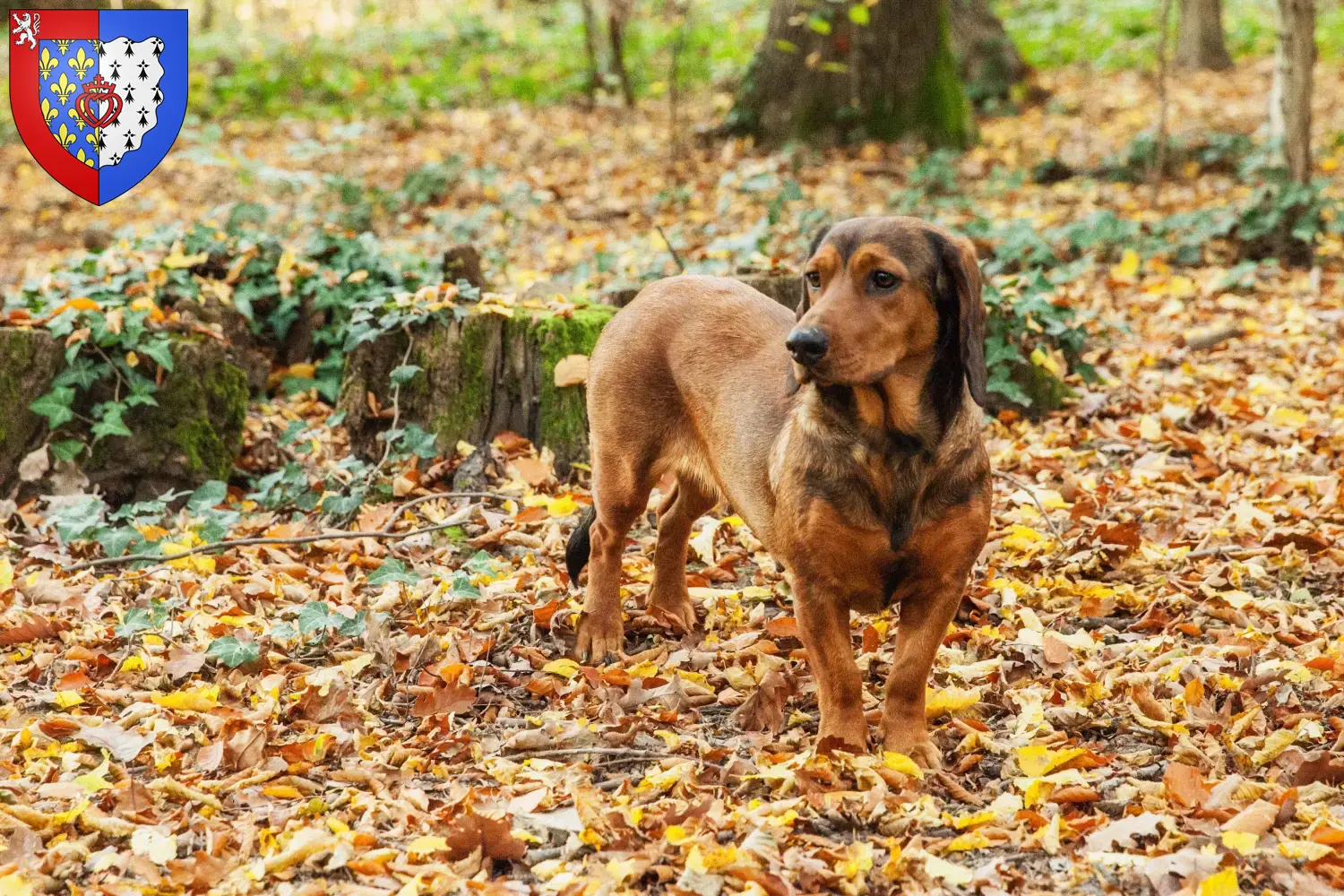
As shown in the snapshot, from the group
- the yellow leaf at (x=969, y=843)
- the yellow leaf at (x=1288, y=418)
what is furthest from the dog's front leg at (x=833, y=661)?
the yellow leaf at (x=1288, y=418)

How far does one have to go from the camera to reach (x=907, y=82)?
14.1 meters

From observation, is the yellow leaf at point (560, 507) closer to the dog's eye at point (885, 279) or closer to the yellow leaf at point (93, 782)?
the yellow leaf at point (93, 782)

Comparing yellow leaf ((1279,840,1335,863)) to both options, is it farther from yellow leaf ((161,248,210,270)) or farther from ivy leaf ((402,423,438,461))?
yellow leaf ((161,248,210,270))

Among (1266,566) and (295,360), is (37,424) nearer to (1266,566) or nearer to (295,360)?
(295,360)

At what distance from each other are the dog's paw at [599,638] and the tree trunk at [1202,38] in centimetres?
1788

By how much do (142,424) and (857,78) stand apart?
9.60 meters

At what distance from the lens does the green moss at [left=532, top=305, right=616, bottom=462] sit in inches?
265

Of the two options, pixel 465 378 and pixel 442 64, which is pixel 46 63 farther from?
pixel 442 64

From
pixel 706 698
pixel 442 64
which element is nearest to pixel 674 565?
pixel 706 698

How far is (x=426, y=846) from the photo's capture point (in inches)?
136

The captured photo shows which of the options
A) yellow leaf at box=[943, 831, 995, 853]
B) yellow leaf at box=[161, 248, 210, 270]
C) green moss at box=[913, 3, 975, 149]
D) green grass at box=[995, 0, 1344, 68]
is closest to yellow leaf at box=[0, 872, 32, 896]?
yellow leaf at box=[943, 831, 995, 853]

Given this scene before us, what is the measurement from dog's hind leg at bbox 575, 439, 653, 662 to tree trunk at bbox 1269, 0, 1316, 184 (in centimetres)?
817

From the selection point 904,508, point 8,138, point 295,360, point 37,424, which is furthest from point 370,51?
point 904,508

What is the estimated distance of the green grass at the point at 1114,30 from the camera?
68.7 ft
